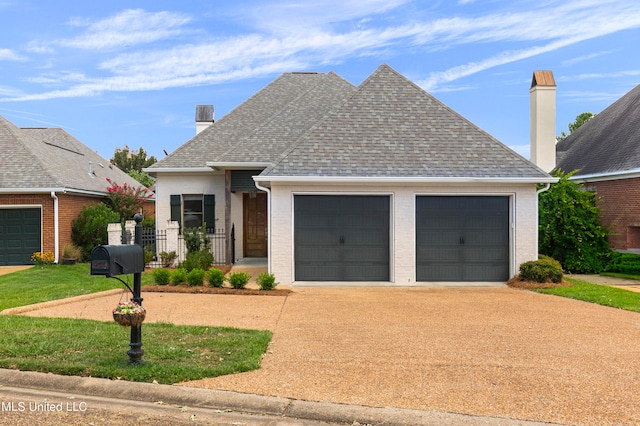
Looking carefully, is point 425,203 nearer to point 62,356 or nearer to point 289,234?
point 289,234

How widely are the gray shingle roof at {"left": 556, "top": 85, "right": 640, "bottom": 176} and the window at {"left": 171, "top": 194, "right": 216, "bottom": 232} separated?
13881 millimetres

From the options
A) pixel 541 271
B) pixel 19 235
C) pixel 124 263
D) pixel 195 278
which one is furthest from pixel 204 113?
pixel 124 263

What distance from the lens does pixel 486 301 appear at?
11.0 m

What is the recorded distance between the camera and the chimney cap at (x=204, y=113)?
22797 mm

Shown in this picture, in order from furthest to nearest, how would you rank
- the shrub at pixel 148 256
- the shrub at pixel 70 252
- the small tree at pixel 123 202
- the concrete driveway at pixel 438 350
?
1. the small tree at pixel 123 202
2. the shrub at pixel 70 252
3. the shrub at pixel 148 256
4. the concrete driveway at pixel 438 350

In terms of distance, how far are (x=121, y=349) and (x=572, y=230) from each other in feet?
48.4

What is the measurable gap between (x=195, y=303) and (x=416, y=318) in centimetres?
456

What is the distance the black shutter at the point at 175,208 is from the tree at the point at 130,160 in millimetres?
39869

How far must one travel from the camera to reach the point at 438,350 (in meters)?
6.80

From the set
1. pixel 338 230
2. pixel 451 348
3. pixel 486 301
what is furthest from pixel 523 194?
pixel 451 348

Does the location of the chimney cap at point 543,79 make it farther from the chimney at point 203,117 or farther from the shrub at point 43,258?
the shrub at point 43,258

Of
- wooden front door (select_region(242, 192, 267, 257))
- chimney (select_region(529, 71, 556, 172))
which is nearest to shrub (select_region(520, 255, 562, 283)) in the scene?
chimney (select_region(529, 71, 556, 172))

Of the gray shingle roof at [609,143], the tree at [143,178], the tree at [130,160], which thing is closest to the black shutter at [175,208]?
the gray shingle roof at [609,143]

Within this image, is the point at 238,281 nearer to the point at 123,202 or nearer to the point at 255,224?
the point at 255,224
